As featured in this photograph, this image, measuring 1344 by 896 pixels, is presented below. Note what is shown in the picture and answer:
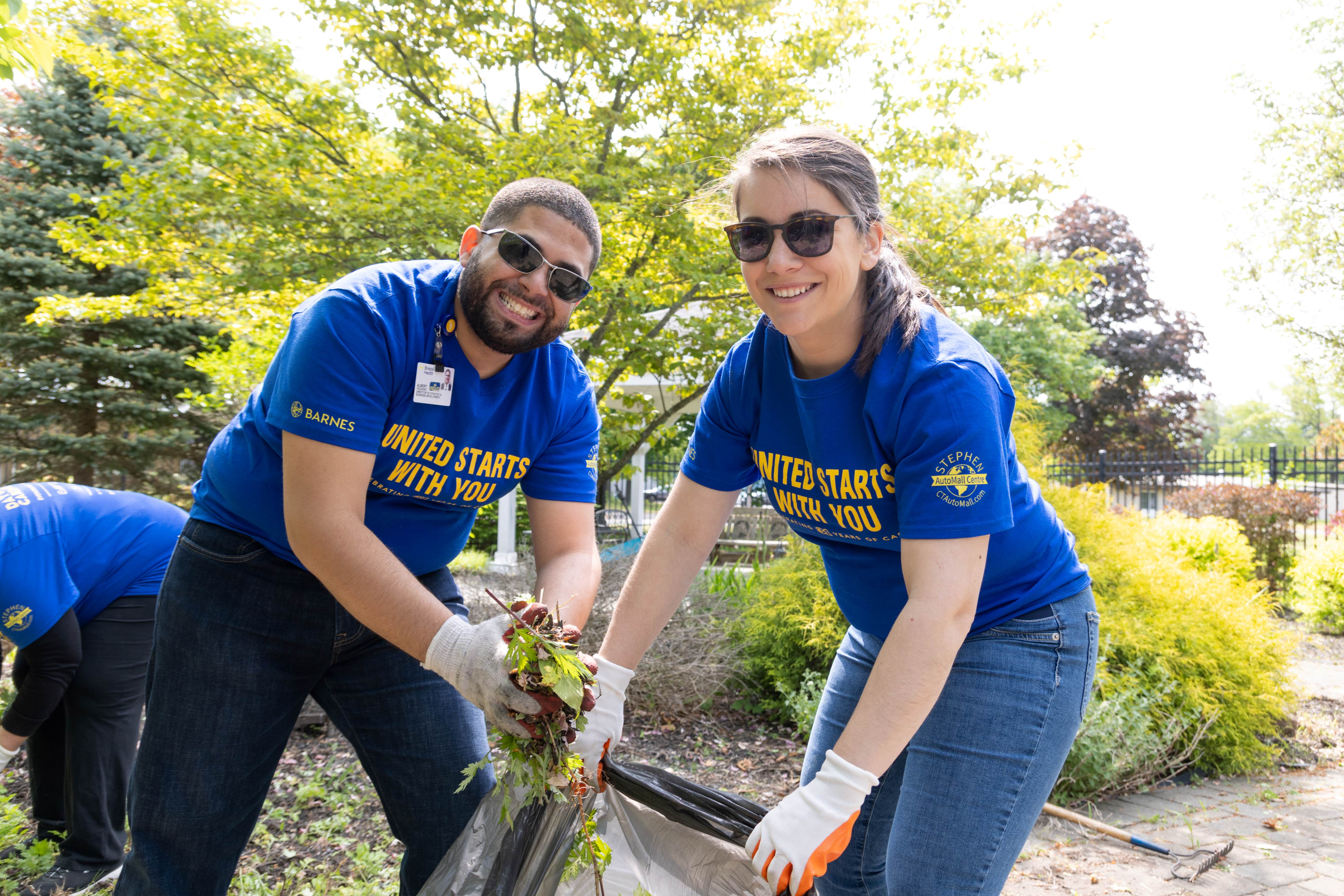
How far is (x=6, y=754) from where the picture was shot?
292cm

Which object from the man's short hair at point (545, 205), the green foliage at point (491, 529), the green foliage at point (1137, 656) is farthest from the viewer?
the green foliage at point (491, 529)

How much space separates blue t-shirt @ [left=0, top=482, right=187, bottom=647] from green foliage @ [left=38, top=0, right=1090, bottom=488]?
2780 millimetres

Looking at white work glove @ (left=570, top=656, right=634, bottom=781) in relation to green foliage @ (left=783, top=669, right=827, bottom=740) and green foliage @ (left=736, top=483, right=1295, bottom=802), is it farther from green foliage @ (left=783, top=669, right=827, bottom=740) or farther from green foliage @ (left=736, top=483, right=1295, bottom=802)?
green foliage @ (left=736, top=483, right=1295, bottom=802)

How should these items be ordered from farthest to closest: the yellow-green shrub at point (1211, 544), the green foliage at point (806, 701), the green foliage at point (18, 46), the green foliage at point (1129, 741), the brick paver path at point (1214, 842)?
1. the yellow-green shrub at point (1211, 544)
2. the green foliage at point (806, 701)
3. the green foliage at point (1129, 741)
4. the brick paver path at point (1214, 842)
5. the green foliage at point (18, 46)

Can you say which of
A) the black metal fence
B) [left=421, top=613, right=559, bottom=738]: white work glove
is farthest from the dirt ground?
the black metal fence

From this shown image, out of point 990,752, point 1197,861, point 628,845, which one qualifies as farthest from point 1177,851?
point 628,845

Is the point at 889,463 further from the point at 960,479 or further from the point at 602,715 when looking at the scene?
the point at 602,715

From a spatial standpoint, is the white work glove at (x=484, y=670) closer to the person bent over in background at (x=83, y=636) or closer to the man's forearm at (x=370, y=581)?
the man's forearm at (x=370, y=581)

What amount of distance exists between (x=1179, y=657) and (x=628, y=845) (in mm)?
3456

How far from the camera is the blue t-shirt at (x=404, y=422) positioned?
1.68 metres

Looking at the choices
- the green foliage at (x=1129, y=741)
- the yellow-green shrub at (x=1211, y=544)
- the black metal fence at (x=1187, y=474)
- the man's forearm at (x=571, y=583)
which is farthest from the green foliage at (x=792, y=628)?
the black metal fence at (x=1187, y=474)

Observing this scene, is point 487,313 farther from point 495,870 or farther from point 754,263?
point 495,870

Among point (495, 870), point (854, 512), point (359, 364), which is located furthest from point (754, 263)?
point (495, 870)

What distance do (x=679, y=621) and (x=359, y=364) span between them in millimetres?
3411
